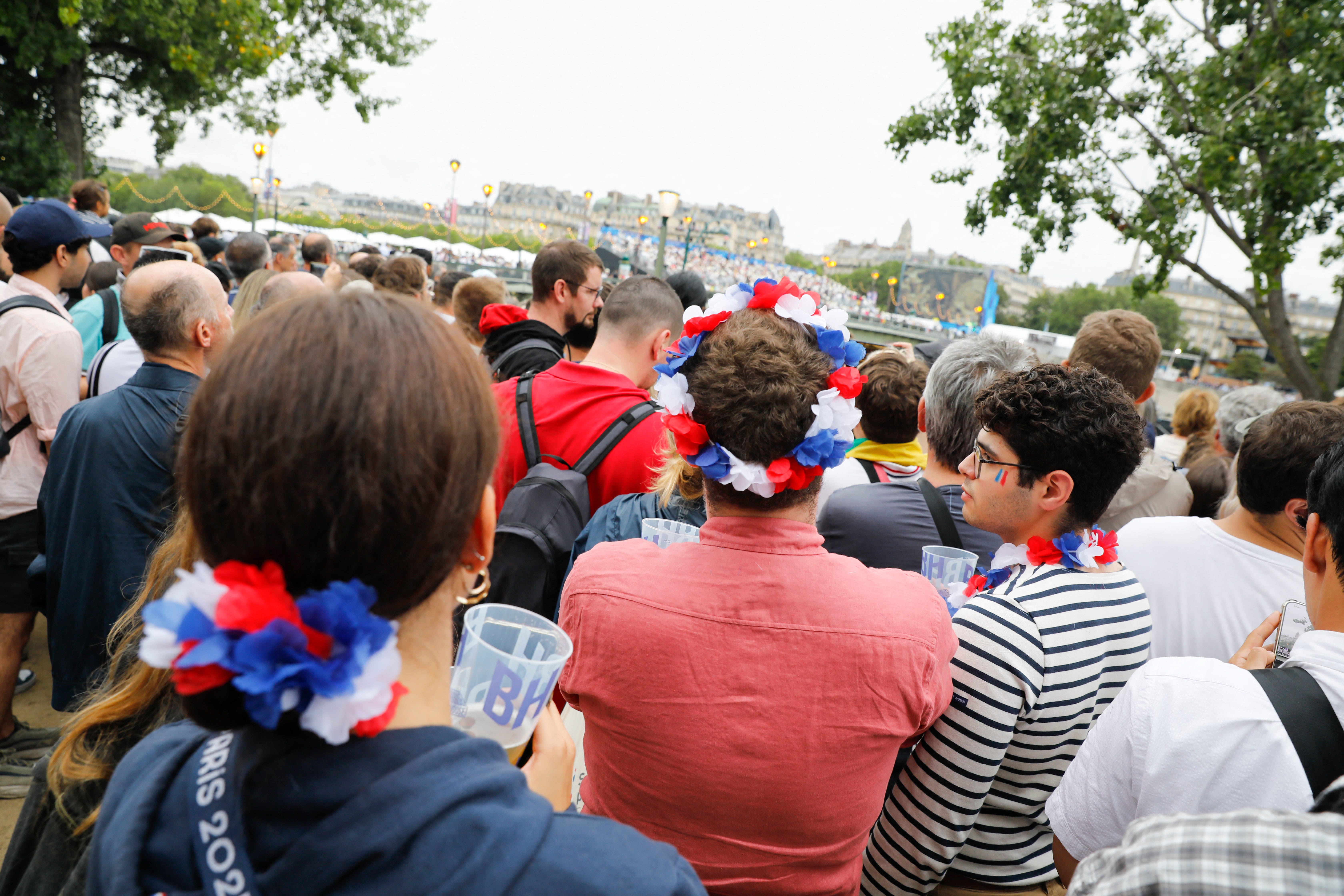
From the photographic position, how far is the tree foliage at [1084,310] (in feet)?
308

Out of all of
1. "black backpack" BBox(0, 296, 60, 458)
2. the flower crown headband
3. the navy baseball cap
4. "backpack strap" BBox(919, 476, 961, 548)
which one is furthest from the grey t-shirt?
the navy baseball cap

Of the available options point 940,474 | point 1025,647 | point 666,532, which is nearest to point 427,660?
point 666,532

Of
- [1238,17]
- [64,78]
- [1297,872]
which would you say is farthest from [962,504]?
[64,78]

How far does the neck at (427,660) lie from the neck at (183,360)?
2359 millimetres

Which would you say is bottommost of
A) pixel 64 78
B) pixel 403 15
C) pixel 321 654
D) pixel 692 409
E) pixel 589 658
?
pixel 589 658

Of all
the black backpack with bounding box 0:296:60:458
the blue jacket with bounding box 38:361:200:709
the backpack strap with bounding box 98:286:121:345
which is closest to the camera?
the blue jacket with bounding box 38:361:200:709

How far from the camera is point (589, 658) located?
147cm

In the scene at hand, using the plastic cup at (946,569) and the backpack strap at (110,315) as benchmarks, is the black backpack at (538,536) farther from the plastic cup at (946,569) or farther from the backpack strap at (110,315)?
the backpack strap at (110,315)

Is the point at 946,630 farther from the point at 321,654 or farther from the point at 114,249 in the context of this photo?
the point at 114,249

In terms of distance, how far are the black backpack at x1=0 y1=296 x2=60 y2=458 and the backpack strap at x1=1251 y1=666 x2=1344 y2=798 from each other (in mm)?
4281

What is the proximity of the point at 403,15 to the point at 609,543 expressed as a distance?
2046 cm

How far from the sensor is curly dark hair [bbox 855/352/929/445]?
292cm

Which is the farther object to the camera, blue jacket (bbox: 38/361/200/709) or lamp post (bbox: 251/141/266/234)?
lamp post (bbox: 251/141/266/234)

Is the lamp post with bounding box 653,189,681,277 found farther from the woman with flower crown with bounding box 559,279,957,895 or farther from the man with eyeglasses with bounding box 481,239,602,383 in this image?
the woman with flower crown with bounding box 559,279,957,895
